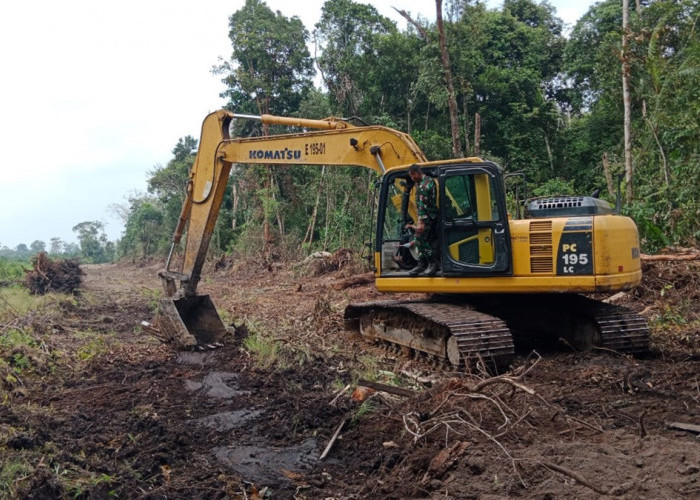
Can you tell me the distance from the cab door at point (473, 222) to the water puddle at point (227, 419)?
108 inches

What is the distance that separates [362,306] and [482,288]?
2.16 metres

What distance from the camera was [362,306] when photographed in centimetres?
838

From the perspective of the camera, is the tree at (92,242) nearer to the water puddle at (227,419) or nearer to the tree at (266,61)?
the tree at (266,61)

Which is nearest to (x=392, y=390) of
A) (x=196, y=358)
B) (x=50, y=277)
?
(x=196, y=358)

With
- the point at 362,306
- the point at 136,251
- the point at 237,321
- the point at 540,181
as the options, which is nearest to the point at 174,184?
the point at 136,251

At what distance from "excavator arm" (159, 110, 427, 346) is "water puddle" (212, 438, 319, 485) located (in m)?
3.52

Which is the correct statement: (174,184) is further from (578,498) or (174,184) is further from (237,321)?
(578,498)

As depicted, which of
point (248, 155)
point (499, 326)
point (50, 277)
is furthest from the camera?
point (50, 277)

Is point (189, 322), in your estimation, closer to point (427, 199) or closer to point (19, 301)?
point (427, 199)

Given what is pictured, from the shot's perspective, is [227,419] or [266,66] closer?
[227,419]

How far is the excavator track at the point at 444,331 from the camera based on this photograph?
6.11 meters

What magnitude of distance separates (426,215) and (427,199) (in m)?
0.18

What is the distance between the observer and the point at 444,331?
21.8 ft

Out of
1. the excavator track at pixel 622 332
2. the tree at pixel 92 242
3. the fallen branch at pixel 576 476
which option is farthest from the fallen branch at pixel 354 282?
the tree at pixel 92 242
